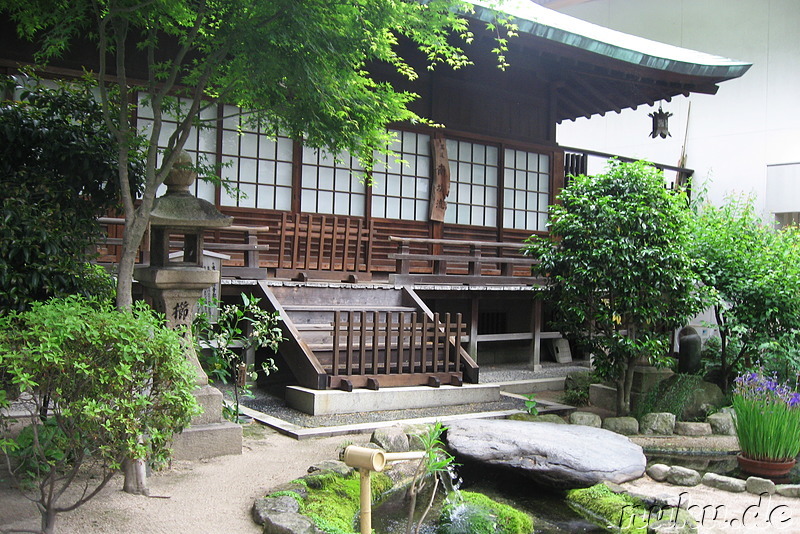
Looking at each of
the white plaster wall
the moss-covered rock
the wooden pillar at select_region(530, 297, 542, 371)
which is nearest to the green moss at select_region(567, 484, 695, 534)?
the moss-covered rock

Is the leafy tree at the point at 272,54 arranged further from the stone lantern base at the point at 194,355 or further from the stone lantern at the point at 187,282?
the stone lantern base at the point at 194,355

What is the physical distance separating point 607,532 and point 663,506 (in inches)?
24.0

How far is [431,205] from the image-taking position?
13234mm

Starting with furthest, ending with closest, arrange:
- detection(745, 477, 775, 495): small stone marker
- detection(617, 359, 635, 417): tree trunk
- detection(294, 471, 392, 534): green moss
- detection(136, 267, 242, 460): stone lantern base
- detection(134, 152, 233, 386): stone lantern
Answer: detection(617, 359, 635, 417): tree trunk, detection(745, 477, 775, 495): small stone marker, detection(134, 152, 233, 386): stone lantern, detection(136, 267, 242, 460): stone lantern base, detection(294, 471, 392, 534): green moss

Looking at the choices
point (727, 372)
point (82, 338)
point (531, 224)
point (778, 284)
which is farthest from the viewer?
point (531, 224)

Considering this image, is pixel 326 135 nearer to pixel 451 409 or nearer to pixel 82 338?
pixel 82 338

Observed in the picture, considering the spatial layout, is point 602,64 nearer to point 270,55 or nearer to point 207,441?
point 270,55

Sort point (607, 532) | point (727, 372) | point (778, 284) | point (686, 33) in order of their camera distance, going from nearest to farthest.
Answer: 1. point (607, 532)
2. point (778, 284)
3. point (727, 372)
4. point (686, 33)

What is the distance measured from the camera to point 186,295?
247 inches

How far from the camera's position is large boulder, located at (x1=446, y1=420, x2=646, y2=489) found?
6.18 m

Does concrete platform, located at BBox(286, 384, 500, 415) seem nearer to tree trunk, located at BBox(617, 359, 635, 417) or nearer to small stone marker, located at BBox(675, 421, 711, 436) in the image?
tree trunk, located at BBox(617, 359, 635, 417)

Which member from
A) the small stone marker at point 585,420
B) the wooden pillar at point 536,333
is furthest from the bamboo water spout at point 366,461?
the wooden pillar at point 536,333

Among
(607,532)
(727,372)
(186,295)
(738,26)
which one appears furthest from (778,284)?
(738,26)

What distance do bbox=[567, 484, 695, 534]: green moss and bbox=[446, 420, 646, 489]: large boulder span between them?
0.16 metres
